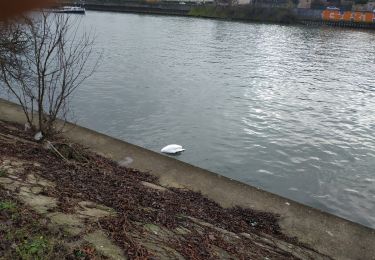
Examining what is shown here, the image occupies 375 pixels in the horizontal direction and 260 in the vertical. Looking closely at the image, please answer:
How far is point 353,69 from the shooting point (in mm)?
→ 29703

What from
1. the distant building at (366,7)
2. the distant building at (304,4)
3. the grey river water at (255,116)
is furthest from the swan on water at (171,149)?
the distant building at (304,4)

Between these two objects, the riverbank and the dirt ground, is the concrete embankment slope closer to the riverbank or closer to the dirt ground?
the dirt ground

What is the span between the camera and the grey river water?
11234mm

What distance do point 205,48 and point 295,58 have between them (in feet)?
26.2

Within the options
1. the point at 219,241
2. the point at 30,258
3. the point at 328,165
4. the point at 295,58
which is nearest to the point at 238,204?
the point at 219,241

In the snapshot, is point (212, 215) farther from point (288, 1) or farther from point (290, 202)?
point (288, 1)

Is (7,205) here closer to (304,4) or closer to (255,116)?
(255,116)

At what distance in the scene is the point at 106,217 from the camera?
483 centimetres

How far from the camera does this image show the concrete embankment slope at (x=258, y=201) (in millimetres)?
6390

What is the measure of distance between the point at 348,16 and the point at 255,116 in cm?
7286

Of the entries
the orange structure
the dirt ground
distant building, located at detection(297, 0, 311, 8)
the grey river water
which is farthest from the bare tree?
distant building, located at detection(297, 0, 311, 8)

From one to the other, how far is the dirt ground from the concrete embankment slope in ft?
0.97

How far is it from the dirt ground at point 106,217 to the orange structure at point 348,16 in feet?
265

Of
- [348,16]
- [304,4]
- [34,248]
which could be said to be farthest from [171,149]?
[304,4]
